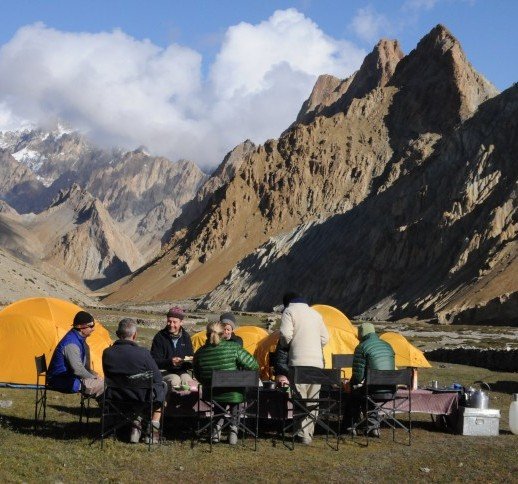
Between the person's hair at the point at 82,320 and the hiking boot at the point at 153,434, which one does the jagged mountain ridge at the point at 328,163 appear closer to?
the person's hair at the point at 82,320

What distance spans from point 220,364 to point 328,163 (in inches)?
5410

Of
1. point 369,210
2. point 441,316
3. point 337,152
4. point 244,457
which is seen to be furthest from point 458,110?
point 244,457

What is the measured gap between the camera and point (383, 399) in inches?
560

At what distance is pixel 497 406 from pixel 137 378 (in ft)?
34.7

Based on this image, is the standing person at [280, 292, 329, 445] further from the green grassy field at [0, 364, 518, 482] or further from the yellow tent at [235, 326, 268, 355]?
the yellow tent at [235, 326, 268, 355]

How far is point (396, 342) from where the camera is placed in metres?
28.7

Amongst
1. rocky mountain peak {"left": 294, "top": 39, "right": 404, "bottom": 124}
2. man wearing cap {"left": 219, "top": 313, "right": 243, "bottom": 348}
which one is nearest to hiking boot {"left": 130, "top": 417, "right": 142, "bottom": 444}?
man wearing cap {"left": 219, "top": 313, "right": 243, "bottom": 348}

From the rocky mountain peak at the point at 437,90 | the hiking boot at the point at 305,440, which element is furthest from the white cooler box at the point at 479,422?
the rocky mountain peak at the point at 437,90

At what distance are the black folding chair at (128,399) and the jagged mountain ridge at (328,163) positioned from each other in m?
119

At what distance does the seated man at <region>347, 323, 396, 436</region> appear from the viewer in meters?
14.4

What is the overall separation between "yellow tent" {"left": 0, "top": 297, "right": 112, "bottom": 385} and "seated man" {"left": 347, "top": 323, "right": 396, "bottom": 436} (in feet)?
25.1

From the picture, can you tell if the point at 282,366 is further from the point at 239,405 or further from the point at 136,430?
the point at 136,430

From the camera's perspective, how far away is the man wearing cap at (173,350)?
553 inches

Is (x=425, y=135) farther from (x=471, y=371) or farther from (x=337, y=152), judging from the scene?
(x=471, y=371)
